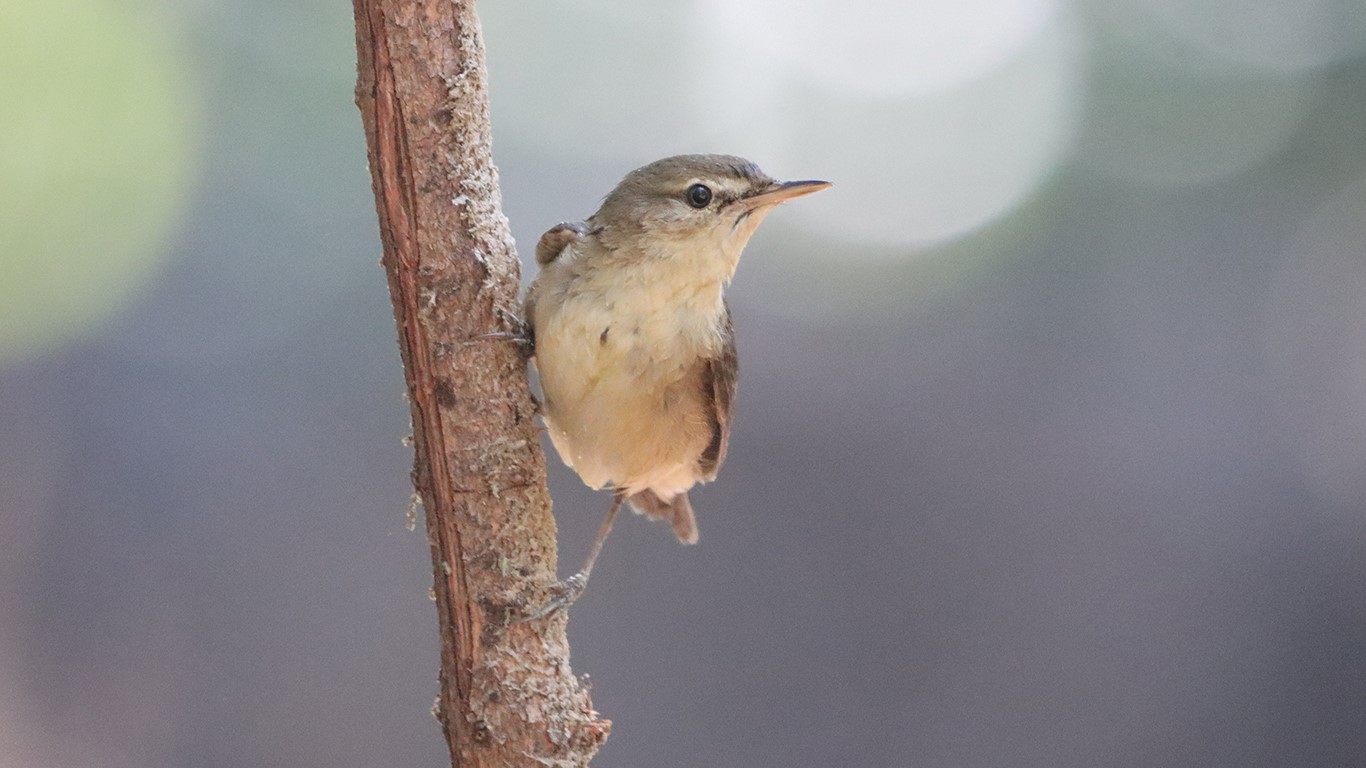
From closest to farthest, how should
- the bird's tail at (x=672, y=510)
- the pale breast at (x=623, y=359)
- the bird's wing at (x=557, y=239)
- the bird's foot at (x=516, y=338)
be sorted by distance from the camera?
the bird's foot at (x=516, y=338) < the pale breast at (x=623, y=359) < the bird's wing at (x=557, y=239) < the bird's tail at (x=672, y=510)

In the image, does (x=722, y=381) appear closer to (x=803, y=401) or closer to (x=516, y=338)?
(x=516, y=338)

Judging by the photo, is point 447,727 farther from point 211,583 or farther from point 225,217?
point 225,217

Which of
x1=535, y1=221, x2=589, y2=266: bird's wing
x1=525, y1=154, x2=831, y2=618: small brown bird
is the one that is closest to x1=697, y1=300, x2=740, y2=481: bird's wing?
x1=525, y1=154, x2=831, y2=618: small brown bird

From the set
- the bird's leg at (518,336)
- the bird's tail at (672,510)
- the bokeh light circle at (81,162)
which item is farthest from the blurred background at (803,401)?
the bird's leg at (518,336)

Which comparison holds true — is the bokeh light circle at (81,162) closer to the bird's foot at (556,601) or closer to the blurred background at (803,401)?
the blurred background at (803,401)

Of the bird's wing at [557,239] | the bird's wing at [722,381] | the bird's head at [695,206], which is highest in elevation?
the bird's head at [695,206]

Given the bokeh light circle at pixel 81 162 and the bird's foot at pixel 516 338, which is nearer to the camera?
the bird's foot at pixel 516 338
